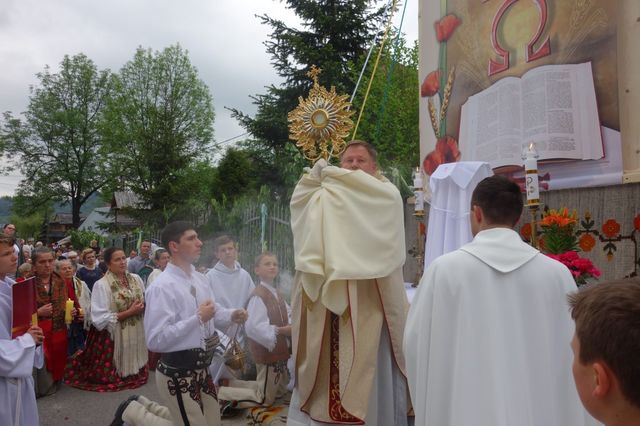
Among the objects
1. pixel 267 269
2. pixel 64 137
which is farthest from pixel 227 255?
pixel 64 137

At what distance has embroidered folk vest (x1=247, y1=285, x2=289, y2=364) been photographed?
5.07 meters

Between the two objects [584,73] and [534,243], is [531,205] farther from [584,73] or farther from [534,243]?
[584,73]

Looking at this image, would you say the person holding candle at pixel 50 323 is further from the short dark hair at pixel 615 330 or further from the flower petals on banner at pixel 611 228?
the short dark hair at pixel 615 330

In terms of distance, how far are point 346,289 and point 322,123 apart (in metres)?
1.21

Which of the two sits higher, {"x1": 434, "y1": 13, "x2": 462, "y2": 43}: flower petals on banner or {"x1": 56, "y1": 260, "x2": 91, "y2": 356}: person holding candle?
{"x1": 434, "y1": 13, "x2": 462, "y2": 43}: flower petals on banner

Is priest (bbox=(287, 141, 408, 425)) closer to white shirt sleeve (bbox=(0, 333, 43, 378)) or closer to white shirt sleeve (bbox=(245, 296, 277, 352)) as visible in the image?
white shirt sleeve (bbox=(245, 296, 277, 352))

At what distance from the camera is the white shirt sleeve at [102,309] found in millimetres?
7086

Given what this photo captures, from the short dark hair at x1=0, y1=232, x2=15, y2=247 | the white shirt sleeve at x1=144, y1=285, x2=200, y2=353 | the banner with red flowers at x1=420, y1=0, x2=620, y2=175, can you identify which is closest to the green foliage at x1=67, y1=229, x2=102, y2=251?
the banner with red flowers at x1=420, y1=0, x2=620, y2=175

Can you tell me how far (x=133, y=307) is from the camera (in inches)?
290

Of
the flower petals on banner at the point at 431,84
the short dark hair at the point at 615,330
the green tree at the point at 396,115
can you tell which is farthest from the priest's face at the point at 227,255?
the green tree at the point at 396,115

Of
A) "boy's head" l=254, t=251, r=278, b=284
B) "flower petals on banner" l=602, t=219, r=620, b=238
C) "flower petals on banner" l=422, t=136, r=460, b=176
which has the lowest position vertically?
"boy's head" l=254, t=251, r=278, b=284

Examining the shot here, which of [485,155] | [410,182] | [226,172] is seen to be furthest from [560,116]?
[226,172]

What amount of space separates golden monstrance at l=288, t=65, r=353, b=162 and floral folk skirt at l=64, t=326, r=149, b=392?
5166 mm

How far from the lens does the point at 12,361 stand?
3283mm
